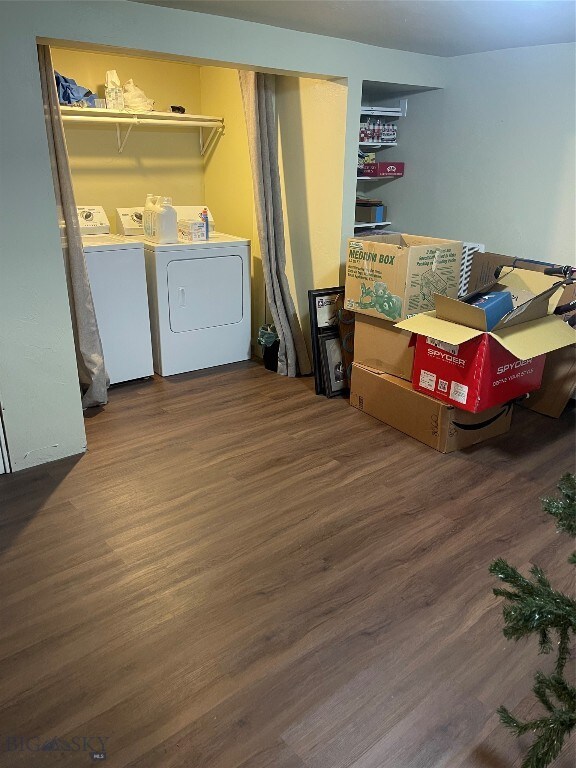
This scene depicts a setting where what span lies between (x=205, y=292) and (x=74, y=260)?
1015 millimetres

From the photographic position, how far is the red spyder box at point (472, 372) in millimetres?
2695

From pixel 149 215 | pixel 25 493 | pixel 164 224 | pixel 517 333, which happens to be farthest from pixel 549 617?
pixel 149 215

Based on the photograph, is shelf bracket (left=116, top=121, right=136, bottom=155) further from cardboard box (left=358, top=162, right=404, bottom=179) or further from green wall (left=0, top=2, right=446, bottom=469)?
cardboard box (left=358, top=162, right=404, bottom=179)

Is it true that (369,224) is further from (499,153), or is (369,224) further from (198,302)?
(198,302)

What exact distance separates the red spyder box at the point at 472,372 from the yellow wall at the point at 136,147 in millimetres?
2634

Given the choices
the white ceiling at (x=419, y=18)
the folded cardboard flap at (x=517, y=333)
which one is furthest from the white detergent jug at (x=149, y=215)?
the folded cardboard flap at (x=517, y=333)

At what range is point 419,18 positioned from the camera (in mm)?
2637

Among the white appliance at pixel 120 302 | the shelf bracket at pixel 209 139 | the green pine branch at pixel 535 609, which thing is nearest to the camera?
the green pine branch at pixel 535 609

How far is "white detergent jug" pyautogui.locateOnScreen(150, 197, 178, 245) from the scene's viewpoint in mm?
3734

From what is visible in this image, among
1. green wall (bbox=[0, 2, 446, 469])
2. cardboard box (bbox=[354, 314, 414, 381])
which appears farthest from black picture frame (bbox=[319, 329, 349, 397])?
green wall (bbox=[0, 2, 446, 469])

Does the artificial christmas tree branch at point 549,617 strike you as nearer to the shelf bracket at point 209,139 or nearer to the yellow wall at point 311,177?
the yellow wall at point 311,177

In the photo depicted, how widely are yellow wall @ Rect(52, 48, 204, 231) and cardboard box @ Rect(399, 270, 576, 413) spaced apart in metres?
2.58

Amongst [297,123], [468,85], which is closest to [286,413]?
[297,123]

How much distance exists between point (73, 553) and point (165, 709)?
822mm
